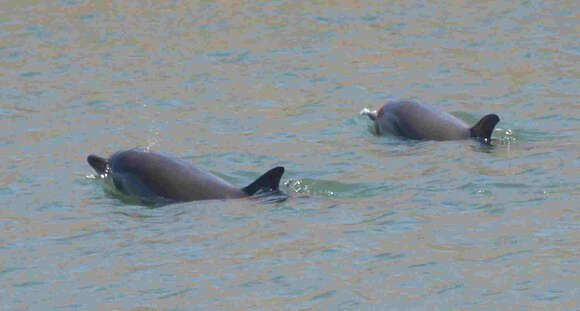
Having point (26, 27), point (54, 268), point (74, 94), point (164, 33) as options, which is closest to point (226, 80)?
point (74, 94)

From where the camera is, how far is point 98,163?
531 inches

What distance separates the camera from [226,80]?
1978 cm

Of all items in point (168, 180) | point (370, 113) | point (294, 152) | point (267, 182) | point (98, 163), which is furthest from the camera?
point (370, 113)

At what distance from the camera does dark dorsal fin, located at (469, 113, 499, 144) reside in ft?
Answer: 46.0

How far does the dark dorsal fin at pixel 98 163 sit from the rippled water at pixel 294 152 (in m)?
0.17

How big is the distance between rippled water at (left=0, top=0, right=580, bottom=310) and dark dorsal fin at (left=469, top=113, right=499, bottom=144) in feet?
0.57

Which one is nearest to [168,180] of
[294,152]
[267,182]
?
[267,182]

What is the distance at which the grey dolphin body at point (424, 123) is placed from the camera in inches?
563

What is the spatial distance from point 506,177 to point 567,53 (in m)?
8.11

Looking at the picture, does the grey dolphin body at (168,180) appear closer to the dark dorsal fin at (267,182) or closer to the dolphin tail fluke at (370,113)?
the dark dorsal fin at (267,182)

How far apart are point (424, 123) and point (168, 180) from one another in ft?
12.5

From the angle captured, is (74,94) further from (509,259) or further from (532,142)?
(509,259)

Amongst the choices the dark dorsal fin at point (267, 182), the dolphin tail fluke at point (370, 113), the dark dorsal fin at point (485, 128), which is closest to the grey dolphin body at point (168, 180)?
the dark dorsal fin at point (267, 182)

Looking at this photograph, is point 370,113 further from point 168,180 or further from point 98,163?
point 168,180
